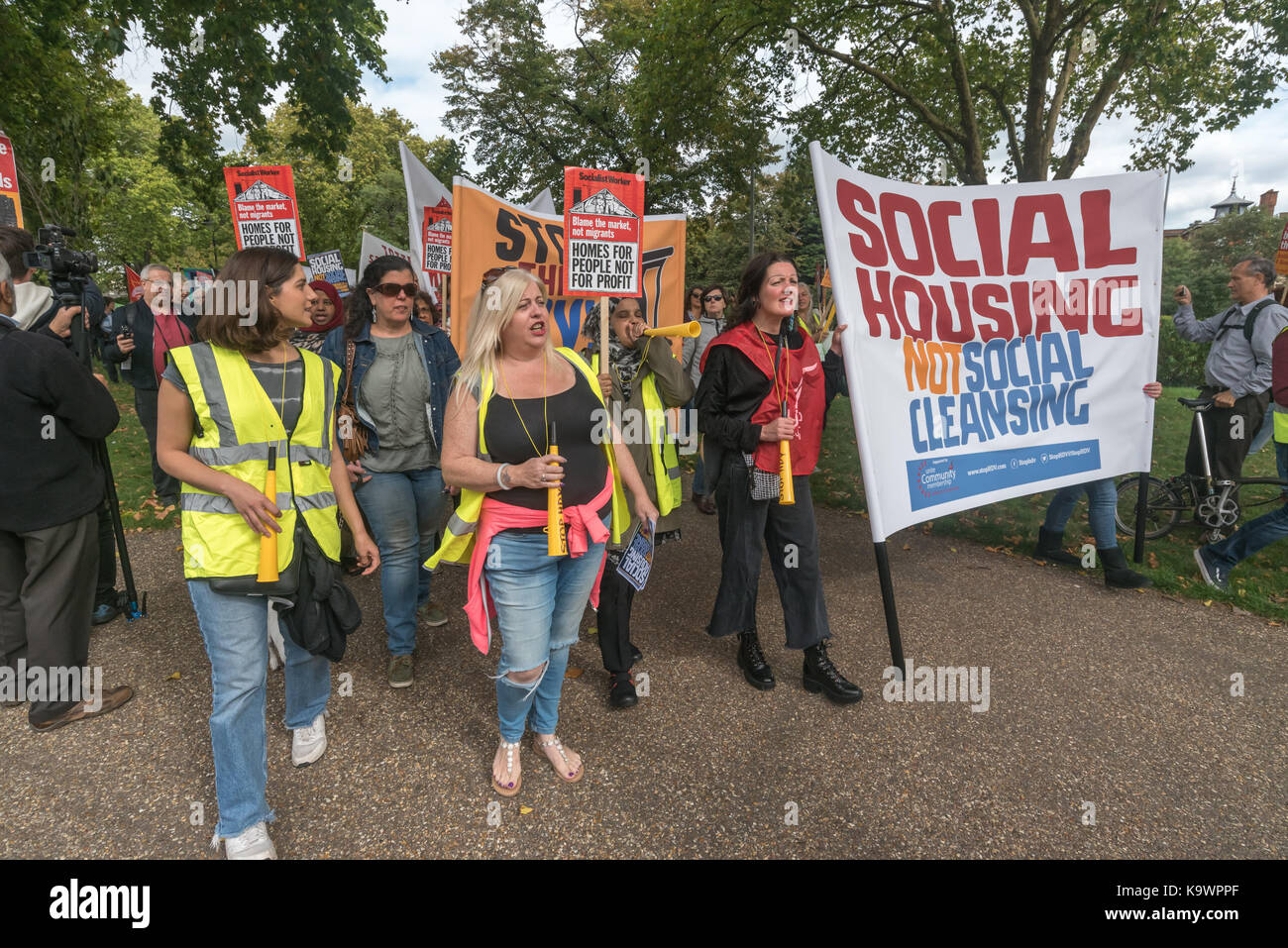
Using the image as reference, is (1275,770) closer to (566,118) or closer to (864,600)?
(864,600)

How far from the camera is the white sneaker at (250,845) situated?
90.7 inches

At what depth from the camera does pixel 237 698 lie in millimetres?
2264

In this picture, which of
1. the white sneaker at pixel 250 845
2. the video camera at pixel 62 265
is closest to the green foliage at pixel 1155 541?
the white sneaker at pixel 250 845

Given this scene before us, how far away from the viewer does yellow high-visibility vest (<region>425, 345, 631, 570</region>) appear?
98.0 inches

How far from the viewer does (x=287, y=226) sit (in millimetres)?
5945

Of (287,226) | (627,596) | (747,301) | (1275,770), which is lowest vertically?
(1275,770)

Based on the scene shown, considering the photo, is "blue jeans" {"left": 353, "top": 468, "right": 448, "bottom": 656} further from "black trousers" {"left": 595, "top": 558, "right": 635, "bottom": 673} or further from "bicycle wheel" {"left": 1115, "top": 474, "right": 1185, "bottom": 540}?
"bicycle wheel" {"left": 1115, "top": 474, "right": 1185, "bottom": 540}

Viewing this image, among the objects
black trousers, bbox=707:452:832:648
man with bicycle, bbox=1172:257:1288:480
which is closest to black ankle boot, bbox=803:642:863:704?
black trousers, bbox=707:452:832:648

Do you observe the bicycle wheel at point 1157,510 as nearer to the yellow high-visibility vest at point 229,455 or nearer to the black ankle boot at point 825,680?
the black ankle boot at point 825,680

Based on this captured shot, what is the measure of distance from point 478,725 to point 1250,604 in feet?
17.2

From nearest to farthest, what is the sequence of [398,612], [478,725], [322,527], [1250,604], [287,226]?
1. [322,527]
2. [478,725]
3. [398,612]
4. [1250,604]
5. [287,226]

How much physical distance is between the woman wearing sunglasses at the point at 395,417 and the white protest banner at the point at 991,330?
2233 mm

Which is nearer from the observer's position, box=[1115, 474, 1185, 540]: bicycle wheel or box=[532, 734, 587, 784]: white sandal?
box=[532, 734, 587, 784]: white sandal

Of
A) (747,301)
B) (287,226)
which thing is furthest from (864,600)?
(287,226)
